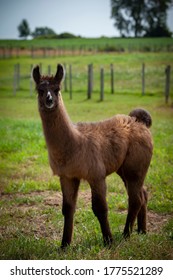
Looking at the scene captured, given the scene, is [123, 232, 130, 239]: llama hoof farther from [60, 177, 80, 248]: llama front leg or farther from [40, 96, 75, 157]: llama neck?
[40, 96, 75, 157]: llama neck

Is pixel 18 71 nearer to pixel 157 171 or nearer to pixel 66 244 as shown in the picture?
pixel 157 171

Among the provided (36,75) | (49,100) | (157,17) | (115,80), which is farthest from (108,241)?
(115,80)

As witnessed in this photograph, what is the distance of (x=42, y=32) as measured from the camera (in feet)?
21.8

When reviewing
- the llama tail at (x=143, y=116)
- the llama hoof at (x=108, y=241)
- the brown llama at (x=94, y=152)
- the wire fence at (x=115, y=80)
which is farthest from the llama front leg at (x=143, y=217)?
the wire fence at (x=115, y=80)

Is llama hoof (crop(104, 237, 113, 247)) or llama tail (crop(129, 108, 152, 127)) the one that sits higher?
llama tail (crop(129, 108, 152, 127))

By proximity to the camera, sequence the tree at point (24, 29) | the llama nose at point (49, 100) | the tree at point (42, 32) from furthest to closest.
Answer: the tree at point (42, 32) < the tree at point (24, 29) < the llama nose at point (49, 100)

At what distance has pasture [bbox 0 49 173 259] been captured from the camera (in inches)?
193

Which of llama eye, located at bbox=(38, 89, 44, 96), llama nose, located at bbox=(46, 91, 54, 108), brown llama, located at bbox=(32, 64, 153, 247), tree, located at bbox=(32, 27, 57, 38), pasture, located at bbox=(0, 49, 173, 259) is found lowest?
pasture, located at bbox=(0, 49, 173, 259)

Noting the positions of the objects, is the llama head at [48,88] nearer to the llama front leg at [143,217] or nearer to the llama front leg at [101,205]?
the llama front leg at [101,205]

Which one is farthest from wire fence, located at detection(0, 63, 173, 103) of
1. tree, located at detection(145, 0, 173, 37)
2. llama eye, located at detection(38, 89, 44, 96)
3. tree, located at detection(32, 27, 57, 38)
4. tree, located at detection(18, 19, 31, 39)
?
llama eye, located at detection(38, 89, 44, 96)

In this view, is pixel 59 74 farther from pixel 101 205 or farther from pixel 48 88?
pixel 101 205

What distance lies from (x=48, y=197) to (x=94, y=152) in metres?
2.52

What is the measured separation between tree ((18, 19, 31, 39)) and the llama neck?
6.86 feet

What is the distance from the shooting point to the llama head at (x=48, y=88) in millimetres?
4480
